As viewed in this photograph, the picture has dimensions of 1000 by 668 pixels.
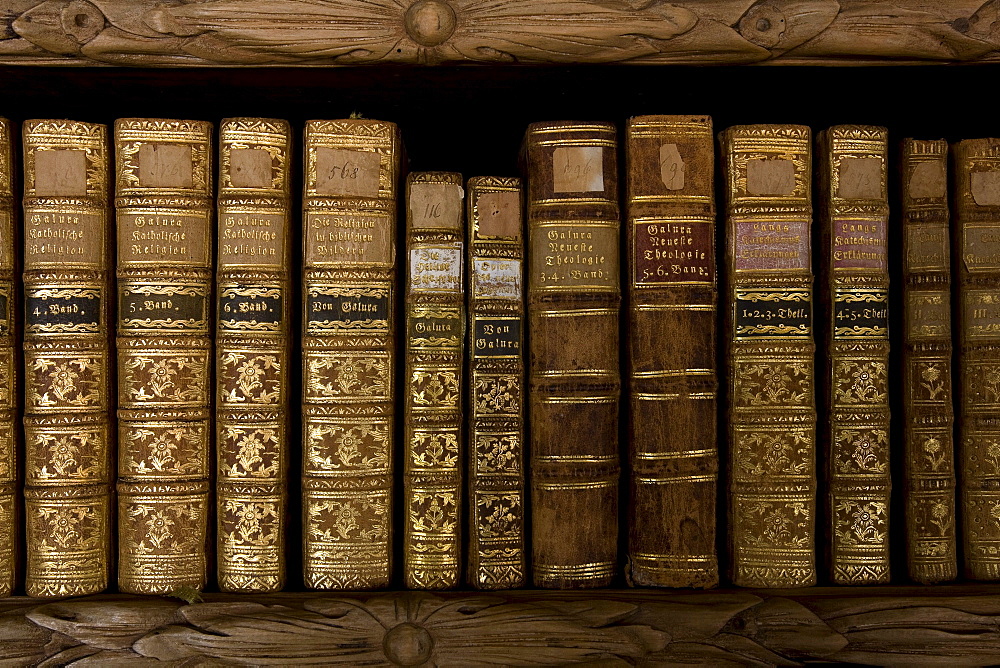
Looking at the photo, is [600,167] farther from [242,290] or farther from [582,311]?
[242,290]

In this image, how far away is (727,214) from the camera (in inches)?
31.5

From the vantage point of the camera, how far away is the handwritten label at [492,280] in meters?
0.81

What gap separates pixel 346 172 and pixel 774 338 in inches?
18.5

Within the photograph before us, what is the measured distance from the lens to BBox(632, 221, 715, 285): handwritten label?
792 mm

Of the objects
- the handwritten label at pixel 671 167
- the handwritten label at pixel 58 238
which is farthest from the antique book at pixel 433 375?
the handwritten label at pixel 58 238

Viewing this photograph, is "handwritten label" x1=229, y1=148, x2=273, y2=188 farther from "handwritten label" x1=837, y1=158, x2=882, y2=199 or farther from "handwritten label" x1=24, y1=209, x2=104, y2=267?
"handwritten label" x1=837, y1=158, x2=882, y2=199

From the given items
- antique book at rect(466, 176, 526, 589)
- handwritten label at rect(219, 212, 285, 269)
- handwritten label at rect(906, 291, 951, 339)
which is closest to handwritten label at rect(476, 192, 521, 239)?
antique book at rect(466, 176, 526, 589)

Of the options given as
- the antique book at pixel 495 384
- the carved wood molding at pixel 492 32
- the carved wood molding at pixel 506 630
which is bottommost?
the carved wood molding at pixel 506 630

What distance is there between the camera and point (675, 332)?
0.79m

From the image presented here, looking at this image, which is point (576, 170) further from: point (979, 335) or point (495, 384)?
point (979, 335)

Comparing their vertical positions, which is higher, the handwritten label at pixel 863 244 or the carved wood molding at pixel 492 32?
the carved wood molding at pixel 492 32

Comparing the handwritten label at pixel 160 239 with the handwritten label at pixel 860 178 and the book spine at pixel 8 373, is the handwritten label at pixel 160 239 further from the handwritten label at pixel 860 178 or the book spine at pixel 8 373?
the handwritten label at pixel 860 178

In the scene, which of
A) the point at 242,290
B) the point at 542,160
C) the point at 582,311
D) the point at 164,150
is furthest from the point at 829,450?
the point at 164,150

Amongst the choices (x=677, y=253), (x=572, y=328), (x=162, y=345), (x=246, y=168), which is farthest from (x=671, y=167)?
(x=162, y=345)
